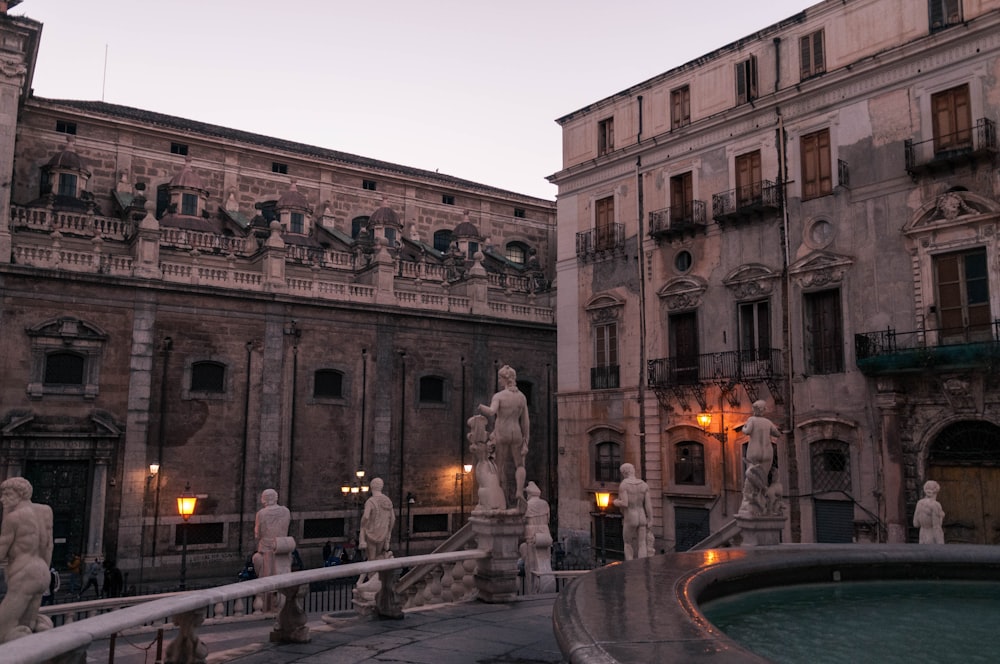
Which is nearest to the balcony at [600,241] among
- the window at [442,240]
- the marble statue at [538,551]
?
the marble statue at [538,551]

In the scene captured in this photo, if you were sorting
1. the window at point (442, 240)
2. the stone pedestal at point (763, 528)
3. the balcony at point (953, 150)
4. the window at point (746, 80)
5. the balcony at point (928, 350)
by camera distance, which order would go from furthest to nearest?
1. the window at point (442, 240)
2. the window at point (746, 80)
3. the balcony at point (953, 150)
4. the balcony at point (928, 350)
5. the stone pedestal at point (763, 528)

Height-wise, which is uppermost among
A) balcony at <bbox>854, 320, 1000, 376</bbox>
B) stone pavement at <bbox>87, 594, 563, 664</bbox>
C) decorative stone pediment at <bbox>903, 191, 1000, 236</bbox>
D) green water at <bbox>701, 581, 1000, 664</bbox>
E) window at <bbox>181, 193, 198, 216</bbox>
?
window at <bbox>181, 193, 198, 216</bbox>

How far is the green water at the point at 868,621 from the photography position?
6.32 metres

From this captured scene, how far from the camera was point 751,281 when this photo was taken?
23.6 m

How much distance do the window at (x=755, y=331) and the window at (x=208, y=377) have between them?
17.9 meters

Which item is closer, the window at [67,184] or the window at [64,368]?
the window at [64,368]

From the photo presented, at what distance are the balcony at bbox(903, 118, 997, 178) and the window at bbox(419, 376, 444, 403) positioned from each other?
787 inches

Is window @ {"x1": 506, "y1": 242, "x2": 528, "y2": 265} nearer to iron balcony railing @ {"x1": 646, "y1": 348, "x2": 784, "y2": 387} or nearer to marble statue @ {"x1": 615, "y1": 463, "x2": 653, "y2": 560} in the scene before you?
iron balcony railing @ {"x1": 646, "y1": 348, "x2": 784, "y2": 387}

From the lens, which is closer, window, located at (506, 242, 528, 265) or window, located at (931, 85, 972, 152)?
window, located at (931, 85, 972, 152)

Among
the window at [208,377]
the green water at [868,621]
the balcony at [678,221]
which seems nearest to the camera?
the green water at [868,621]

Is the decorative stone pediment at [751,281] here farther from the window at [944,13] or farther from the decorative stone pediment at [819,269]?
the window at [944,13]

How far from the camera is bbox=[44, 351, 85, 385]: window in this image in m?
26.6

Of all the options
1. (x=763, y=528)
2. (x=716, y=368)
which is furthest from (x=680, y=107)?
(x=763, y=528)

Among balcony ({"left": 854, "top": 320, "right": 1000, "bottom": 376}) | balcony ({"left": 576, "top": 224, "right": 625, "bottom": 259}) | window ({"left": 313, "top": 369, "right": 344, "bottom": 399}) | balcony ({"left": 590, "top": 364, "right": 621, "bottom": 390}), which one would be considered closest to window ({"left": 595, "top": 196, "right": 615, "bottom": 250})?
balcony ({"left": 576, "top": 224, "right": 625, "bottom": 259})
